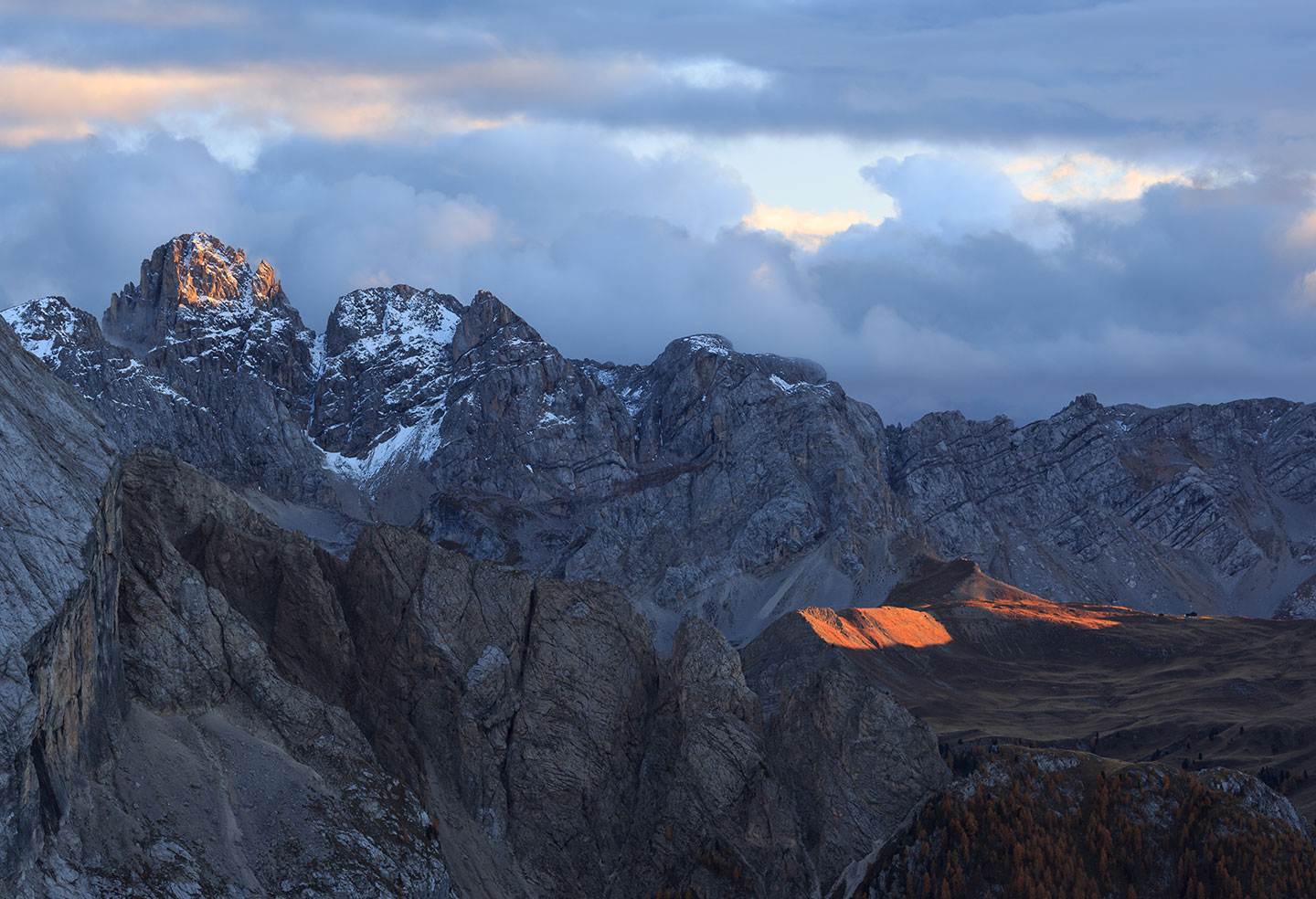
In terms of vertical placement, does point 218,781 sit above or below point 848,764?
above

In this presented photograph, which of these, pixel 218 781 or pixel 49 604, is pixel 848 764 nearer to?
pixel 218 781

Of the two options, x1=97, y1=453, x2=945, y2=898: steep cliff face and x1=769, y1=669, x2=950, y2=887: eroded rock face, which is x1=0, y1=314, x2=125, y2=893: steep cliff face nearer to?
x1=97, y1=453, x2=945, y2=898: steep cliff face

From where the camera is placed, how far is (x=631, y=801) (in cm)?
13038

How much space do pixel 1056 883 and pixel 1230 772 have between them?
2297cm

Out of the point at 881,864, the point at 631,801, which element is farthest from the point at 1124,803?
the point at 631,801

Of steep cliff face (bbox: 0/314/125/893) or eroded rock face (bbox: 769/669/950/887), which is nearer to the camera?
steep cliff face (bbox: 0/314/125/893)

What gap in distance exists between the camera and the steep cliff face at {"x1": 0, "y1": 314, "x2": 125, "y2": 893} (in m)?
78.5

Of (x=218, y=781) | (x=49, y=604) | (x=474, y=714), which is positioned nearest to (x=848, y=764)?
(x=474, y=714)

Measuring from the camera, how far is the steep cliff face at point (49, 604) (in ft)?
258

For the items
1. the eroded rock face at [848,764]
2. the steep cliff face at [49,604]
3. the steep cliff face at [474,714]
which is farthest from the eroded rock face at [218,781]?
the eroded rock face at [848,764]

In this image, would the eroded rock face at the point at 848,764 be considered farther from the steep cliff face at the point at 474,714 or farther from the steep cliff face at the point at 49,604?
the steep cliff face at the point at 49,604

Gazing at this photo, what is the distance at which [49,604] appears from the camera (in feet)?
270

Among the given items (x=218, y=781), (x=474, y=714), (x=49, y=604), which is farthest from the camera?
(x=474, y=714)

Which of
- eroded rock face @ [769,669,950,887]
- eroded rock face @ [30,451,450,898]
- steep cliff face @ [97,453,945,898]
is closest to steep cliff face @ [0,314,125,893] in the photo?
eroded rock face @ [30,451,450,898]
